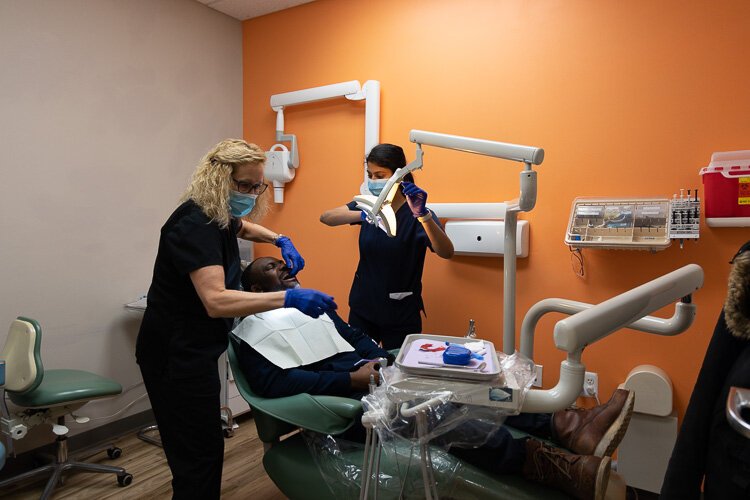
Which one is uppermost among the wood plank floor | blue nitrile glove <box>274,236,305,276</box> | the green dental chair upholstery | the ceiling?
the ceiling

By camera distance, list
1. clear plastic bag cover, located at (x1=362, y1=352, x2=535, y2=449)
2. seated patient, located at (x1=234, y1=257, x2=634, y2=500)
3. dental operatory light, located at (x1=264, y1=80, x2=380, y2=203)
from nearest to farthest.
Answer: clear plastic bag cover, located at (x1=362, y1=352, x2=535, y2=449), seated patient, located at (x1=234, y1=257, x2=634, y2=500), dental operatory light, located at (x1=264, y1=80, x2=380, y2=203)

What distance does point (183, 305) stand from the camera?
155 centimetres

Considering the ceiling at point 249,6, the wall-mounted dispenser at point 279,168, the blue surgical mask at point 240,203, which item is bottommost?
the blue surgical mask at point 240,203

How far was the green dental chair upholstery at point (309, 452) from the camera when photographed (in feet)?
4.64

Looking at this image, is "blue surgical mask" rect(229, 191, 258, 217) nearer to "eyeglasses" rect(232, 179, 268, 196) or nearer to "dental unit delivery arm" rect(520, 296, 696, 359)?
"eyeglasses" rect(232, 179, 268, 196)

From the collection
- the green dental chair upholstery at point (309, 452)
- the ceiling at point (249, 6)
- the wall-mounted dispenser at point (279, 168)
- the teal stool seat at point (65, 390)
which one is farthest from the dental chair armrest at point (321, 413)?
the ceiling at point (249, 6)

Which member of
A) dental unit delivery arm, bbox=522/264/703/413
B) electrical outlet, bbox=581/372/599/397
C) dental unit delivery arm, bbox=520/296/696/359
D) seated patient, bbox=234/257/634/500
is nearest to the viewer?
dental unit delivery arm, bbox=522/264/703/413

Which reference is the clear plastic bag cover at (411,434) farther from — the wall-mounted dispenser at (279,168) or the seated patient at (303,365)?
the wall-mounted dispenser at (279,168)

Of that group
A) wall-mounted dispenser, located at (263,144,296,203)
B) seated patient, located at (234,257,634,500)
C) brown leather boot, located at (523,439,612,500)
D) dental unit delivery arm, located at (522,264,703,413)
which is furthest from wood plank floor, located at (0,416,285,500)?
dental unit delivery arm, located at (522,264,703,413)

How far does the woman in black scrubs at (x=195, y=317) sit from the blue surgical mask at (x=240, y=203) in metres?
0.04

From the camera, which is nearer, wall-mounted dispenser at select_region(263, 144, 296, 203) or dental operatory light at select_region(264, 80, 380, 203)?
dental operatory light at select_region(264, 80, 380, 203)

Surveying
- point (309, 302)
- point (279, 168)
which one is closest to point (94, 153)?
point (279, 168)

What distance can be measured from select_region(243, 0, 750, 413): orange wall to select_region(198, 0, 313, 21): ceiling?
0.47ft

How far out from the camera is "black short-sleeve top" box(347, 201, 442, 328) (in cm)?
214
